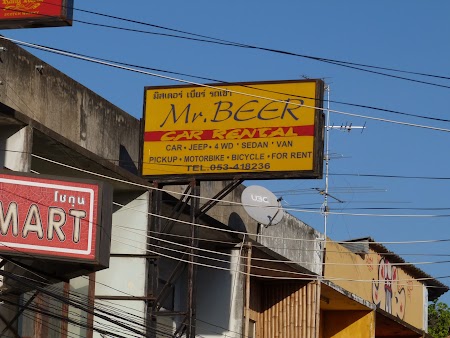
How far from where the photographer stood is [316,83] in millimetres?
28828

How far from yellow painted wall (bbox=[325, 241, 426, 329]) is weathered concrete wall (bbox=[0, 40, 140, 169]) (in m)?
8.07

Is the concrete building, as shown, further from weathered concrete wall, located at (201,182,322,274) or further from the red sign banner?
the red sign banner

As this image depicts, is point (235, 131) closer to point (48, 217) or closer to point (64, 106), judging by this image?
point (64, 106)

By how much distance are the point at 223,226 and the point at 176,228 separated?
1.44 metres

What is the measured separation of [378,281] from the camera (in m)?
39.2

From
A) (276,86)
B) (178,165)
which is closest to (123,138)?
(178,165)

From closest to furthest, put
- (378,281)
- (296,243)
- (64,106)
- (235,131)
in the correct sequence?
(64,106) → (235,131) → (296,243) → (378,281)

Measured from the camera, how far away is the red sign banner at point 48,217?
69.0 feet

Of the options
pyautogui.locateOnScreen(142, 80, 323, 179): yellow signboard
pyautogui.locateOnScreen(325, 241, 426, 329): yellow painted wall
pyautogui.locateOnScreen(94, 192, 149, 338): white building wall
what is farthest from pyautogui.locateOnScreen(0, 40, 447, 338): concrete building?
pyautogui.locateOnScreen(142, 80, 323, 179): yellow signboard

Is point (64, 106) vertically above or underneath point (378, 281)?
above

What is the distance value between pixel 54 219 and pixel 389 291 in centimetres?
2275

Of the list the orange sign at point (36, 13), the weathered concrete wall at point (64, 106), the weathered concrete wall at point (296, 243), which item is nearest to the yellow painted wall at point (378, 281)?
the weathered concrete wall at point (296, 243)

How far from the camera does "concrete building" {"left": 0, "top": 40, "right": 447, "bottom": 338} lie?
80.7 ft

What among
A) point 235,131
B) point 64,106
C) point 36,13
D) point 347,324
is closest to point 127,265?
point 64,106
